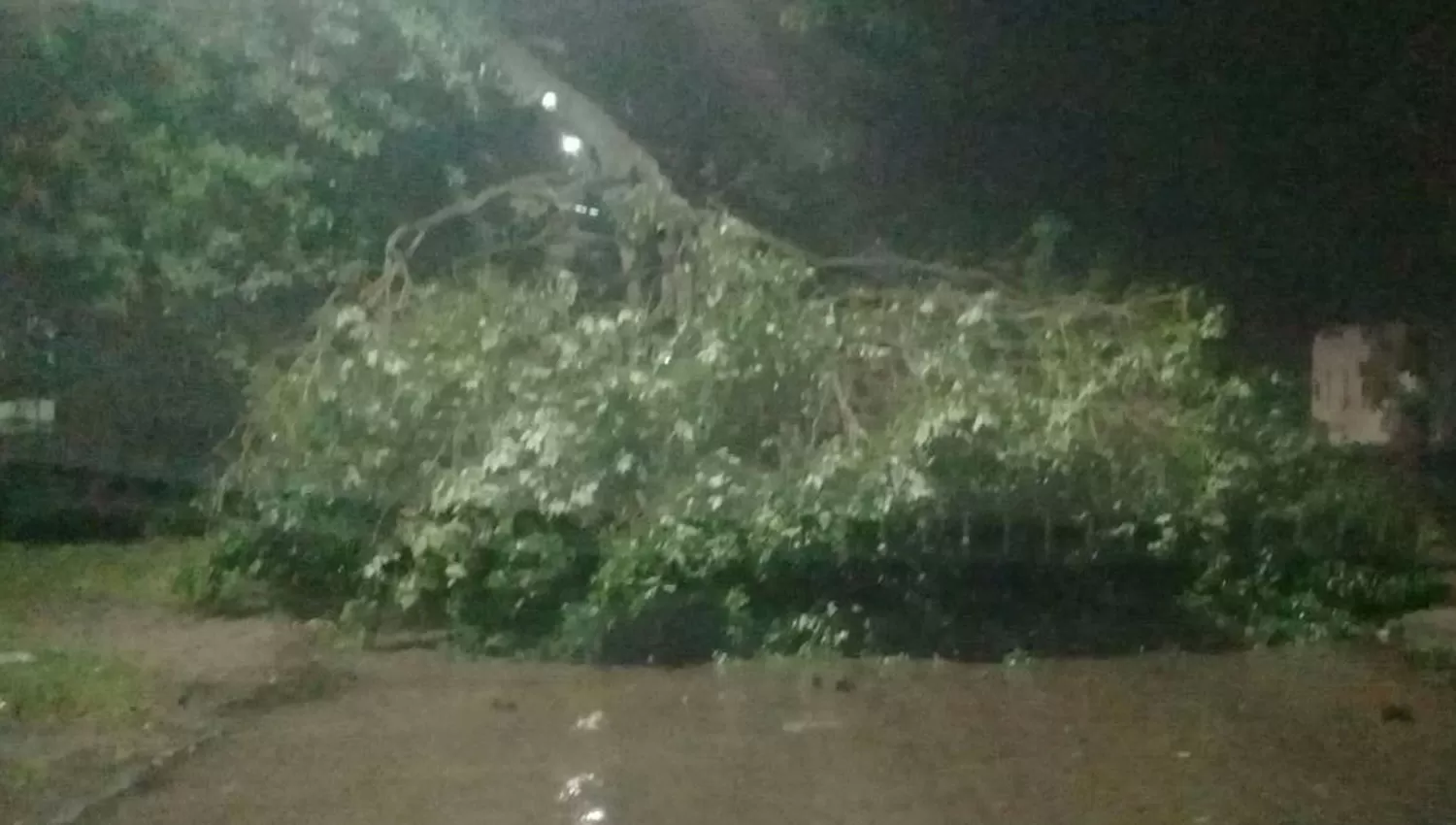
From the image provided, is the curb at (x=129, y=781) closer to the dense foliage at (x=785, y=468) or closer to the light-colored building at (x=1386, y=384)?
the dense foliage at (x=785, y=468)

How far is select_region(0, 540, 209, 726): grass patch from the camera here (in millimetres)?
8188

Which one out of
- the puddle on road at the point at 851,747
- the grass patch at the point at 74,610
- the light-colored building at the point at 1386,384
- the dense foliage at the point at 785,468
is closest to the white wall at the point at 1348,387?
the light-colored building at the point at 1386,384

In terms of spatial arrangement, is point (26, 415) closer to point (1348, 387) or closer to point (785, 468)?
point (785, 468)

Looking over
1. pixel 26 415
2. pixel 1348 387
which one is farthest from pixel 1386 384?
pixel 26 415

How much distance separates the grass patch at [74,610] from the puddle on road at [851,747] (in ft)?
2.79

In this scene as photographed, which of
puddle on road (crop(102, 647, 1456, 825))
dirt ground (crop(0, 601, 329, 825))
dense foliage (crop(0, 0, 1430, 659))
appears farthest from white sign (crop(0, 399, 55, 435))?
puddle on road (crop(102, 647, 1456, 825))

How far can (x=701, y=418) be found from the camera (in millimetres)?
9750

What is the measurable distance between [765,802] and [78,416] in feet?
32.5

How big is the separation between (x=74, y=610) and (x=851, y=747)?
5.86 metres

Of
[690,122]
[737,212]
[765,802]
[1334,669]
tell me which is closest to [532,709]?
[765,802]

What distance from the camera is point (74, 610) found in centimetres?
1119

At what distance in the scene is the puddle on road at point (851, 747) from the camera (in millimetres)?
6672

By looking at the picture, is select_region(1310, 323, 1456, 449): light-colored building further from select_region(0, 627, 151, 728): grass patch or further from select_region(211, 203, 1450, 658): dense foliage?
select_region(0, 627, 151, 728): grass patch

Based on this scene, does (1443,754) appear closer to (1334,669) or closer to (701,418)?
(1334,669)
